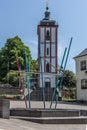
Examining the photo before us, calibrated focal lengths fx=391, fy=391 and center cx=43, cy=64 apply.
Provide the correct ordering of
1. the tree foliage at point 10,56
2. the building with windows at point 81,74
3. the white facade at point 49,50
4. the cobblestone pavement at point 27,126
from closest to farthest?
the cobblestone pavement at point 27,126 < the building with windows at point 81,74 < the tree foliage at point 10,56 < the white facade at point 49,50

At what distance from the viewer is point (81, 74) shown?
49438 mm

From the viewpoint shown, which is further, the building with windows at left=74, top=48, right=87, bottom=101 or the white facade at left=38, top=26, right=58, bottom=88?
the white facade at left=38, top=26, right=58, bottom=88

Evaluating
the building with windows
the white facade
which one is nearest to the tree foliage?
the white facade

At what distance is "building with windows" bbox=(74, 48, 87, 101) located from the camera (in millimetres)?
48500

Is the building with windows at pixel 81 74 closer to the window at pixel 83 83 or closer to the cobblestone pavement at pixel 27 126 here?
the window at pixel 83 83

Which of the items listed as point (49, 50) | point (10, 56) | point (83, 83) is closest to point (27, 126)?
point (83, 83)

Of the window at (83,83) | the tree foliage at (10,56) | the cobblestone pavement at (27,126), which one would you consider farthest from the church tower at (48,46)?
the cobblestone pavement at (27,126)

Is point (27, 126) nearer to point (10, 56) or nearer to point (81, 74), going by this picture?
point (81, 74)

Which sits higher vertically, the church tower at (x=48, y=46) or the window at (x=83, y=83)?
the church tower at (x=48, y=46)

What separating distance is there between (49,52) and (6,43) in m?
9.38

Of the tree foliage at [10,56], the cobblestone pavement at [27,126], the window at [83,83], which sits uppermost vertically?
the tree foliage at [10,56]

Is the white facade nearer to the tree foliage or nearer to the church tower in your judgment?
the church tower

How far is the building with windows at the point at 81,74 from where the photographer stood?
48.5m

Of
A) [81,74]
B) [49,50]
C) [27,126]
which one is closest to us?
[27,126]
